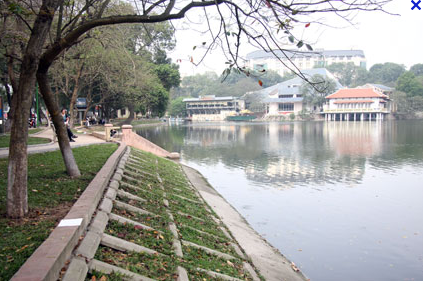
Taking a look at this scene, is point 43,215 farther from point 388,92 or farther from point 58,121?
point 388,92

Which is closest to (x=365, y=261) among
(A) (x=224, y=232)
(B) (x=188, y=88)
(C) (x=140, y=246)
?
(A) (x=224, y=232)

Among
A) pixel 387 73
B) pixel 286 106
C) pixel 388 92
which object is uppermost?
pixel 387 73

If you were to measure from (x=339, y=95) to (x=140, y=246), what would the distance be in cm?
8512

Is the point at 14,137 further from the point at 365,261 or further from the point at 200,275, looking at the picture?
the point at 365,261

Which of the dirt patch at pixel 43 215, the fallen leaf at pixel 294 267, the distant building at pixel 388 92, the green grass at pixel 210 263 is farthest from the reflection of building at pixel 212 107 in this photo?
the dirt patch at pixel 43 215

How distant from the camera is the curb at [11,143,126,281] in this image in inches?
142

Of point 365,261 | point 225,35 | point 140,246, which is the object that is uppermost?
point 225,35

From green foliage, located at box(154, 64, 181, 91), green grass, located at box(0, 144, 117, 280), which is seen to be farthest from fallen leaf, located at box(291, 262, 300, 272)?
green foliage, located at box(154, 64, 181, 91)

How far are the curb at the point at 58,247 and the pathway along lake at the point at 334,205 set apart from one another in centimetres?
509

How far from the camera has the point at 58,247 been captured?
164 inches

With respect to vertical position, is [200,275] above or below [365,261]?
above

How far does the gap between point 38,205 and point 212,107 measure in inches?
3748

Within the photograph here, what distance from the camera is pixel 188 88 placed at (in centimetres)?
12150

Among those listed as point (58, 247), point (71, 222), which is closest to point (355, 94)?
point (71, 222)
